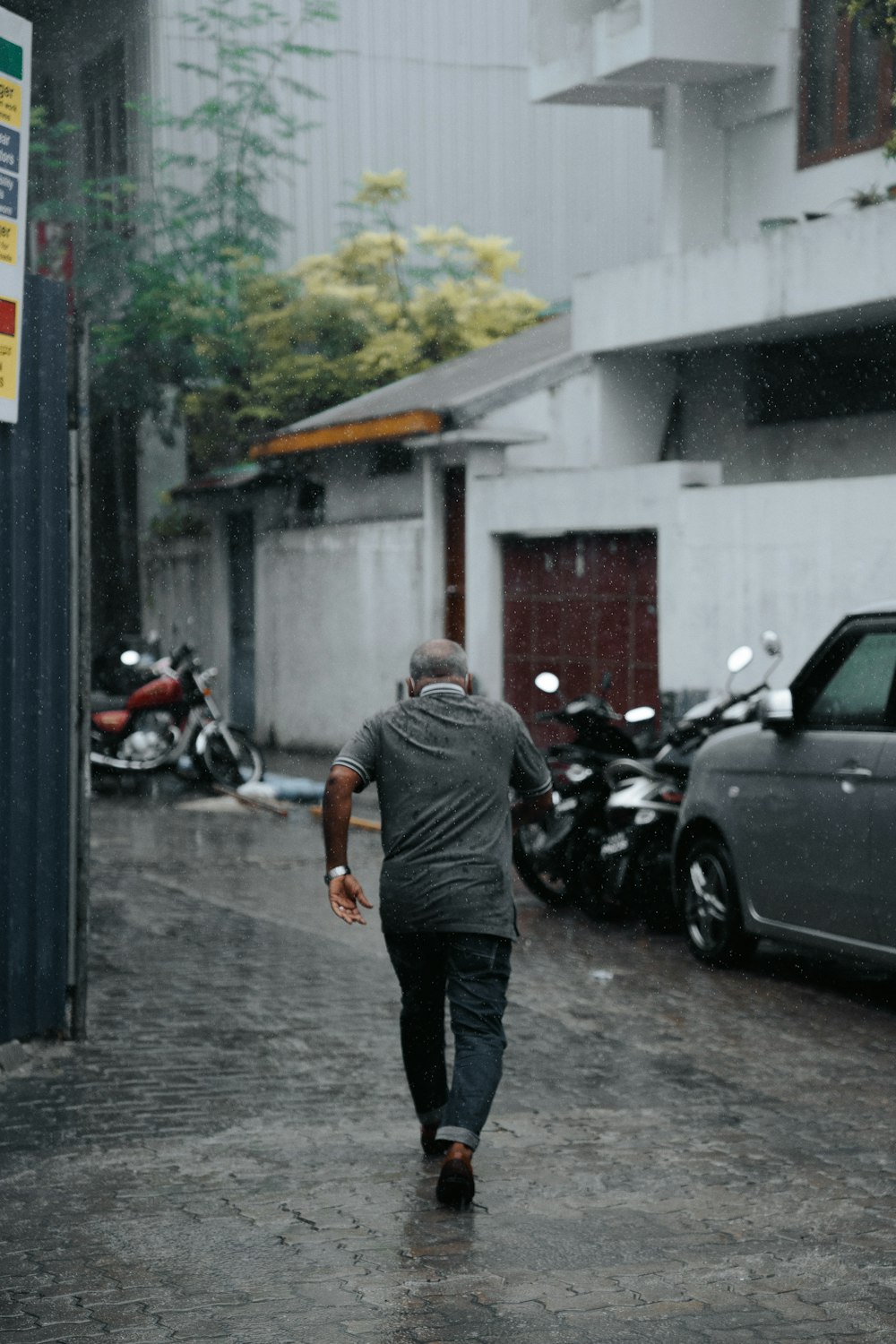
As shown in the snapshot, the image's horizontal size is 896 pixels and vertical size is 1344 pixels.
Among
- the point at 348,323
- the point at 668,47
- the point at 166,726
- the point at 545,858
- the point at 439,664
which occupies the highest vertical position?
the point at 668,47

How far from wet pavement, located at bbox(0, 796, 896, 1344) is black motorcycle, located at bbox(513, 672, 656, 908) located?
138 centimetres

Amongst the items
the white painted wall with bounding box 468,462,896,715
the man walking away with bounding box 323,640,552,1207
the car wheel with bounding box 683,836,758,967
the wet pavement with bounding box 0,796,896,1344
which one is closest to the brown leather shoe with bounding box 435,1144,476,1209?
the wet pavement with bounding box 0,796,896,1344

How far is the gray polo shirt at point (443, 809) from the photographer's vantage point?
247 inches

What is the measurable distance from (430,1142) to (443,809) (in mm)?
1114

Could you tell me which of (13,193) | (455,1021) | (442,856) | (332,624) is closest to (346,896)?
(442,856)

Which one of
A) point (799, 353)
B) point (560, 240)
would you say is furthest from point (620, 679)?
point (560, 240)

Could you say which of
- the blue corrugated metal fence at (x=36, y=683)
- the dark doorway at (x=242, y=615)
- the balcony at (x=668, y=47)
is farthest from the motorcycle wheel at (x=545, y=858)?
the dark doorway at (x=242, y=615)

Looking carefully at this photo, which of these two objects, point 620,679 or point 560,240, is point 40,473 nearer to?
point 620,679

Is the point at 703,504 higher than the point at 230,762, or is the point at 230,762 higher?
the point at 703,504

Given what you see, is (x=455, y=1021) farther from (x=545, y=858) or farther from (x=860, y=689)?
(x=545, y=858)

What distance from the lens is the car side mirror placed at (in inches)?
372

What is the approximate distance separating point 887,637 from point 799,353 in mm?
10569

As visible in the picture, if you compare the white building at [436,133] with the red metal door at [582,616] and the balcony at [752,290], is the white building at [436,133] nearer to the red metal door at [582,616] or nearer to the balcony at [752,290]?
the balcony at [752,290]

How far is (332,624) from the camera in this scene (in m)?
23.5
